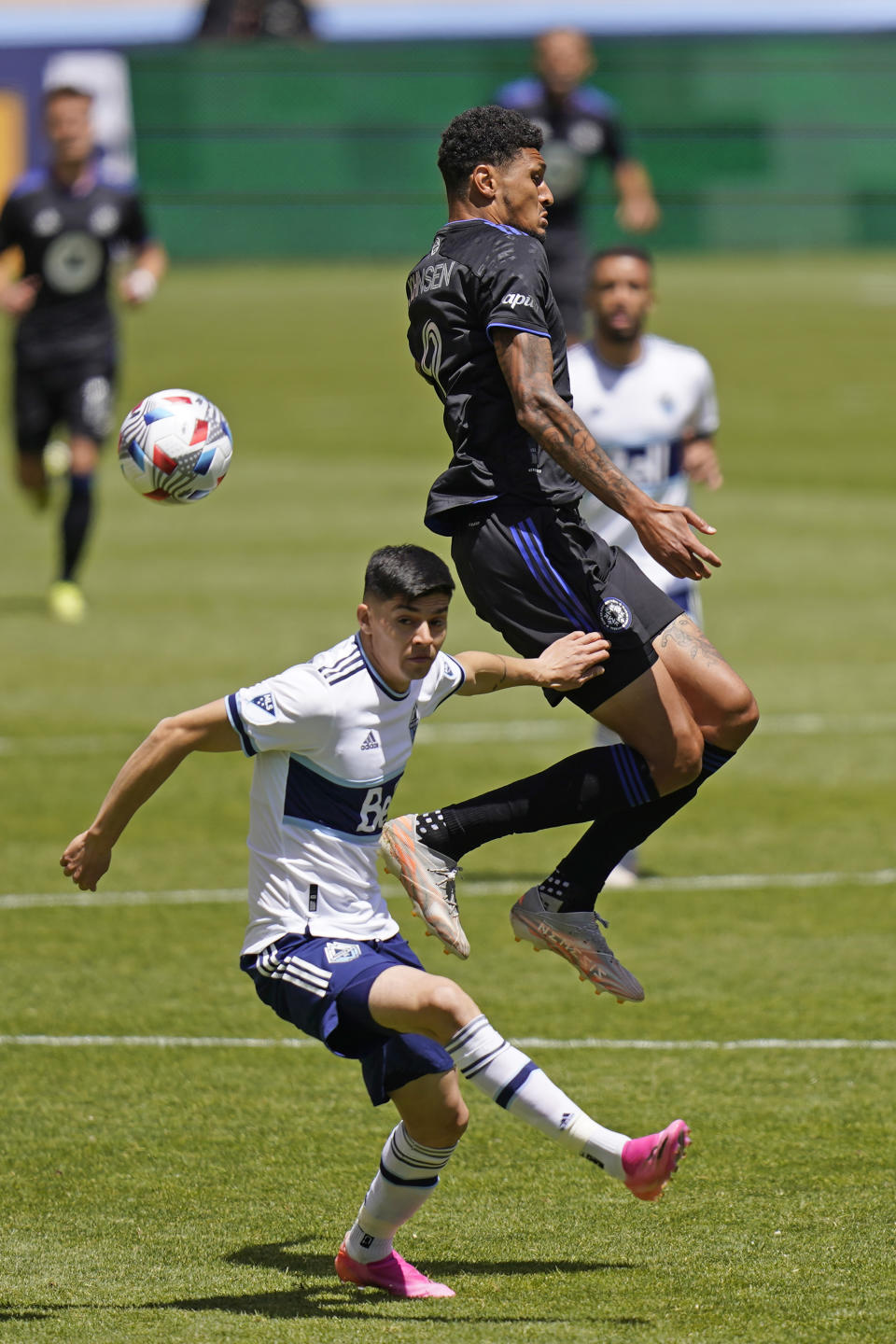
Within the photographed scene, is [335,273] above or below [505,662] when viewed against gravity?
above

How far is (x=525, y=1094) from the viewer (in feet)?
19.2

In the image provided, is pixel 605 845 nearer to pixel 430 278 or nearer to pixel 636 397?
pixel 430 278

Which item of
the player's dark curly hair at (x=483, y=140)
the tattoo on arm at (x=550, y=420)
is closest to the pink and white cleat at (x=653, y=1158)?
the tattoo on arm at (x=550, y=420)

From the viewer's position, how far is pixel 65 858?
5.97 m

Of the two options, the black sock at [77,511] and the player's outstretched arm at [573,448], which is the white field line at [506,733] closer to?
the black sock at [77,511]

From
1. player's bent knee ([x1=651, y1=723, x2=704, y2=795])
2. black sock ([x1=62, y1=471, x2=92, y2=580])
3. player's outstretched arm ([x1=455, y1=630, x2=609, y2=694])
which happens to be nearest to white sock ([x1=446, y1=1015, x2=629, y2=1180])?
player's outstretched arm ([x1=455, y1=630, x2=609, y2=694])

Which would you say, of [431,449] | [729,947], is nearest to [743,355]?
[431,449]

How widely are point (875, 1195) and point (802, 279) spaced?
4197 cm

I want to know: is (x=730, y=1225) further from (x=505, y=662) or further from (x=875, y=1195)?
(x=505, y=662)

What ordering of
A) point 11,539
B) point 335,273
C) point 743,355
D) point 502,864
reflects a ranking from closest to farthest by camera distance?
point 502,864, point 11,539, point 743,355, point 335,273

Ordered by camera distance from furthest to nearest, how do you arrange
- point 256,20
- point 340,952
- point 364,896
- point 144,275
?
point 256,20 < point 144,275 < point 364,896 < point 340,952

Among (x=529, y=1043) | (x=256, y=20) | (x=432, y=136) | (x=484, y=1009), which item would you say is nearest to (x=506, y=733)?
(x=484, y=1009)

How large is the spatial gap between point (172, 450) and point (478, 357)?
112 centimetres

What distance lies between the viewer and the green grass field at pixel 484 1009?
591 centimetres
